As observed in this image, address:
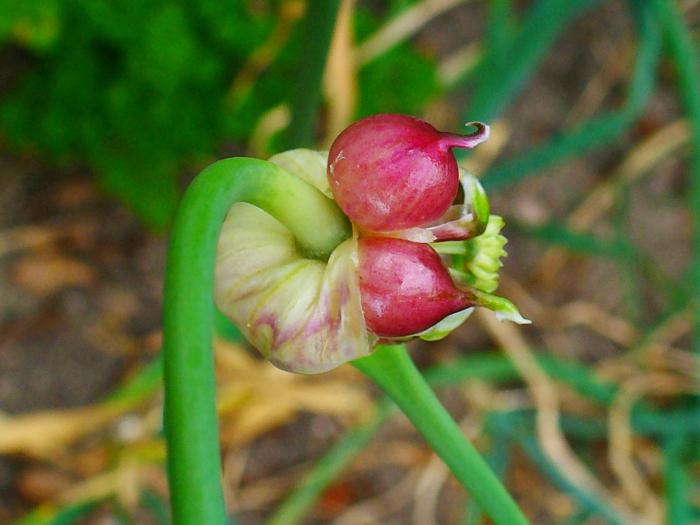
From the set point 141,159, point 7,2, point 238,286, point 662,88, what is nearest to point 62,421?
point 141,159

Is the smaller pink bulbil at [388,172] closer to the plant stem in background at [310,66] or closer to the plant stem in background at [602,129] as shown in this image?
the plant stem in background at [310,66]

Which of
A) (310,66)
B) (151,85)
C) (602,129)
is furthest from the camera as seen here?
(151,85)

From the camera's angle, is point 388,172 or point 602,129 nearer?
point 388,172

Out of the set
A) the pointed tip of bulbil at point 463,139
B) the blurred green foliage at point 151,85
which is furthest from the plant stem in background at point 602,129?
the pointed tip of bulbil at point 463,139

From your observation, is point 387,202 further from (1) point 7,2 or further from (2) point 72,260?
(2) point 72,260

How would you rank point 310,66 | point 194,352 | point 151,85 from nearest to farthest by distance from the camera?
1. point 194,352
2. point 310,66
3. point 151,85

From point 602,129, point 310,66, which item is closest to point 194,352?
point 310,66

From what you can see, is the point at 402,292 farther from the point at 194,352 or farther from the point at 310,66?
the point at 310,66
